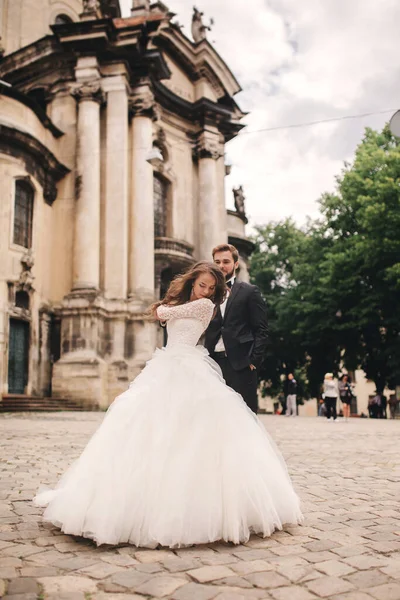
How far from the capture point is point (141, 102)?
24953 mm

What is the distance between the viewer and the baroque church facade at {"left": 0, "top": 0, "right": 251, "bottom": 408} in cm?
2089

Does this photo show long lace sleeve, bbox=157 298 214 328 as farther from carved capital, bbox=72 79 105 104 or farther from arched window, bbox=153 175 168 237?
arched window, bbox=153 175 168 237

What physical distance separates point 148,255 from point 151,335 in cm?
328

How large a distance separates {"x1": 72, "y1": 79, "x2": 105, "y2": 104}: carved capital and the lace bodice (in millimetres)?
21220

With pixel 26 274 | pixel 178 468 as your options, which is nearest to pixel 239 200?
pixel 26 274

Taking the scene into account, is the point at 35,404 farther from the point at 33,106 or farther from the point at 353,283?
the point at 353,283

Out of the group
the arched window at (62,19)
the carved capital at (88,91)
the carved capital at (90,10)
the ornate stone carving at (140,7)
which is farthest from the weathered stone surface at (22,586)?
the arched window at (62,19)

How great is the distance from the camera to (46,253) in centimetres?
2298

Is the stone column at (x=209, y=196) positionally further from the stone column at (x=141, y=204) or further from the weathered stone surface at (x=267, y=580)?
the weathered stone surface at (x=267, y=580)

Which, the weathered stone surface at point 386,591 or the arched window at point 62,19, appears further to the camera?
the arched window at point 62,19

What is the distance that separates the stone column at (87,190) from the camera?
72.8 feet

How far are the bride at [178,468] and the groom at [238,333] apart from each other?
3.34ft

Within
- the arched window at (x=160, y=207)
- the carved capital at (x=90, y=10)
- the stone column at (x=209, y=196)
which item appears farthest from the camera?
the stone column at (x=209, y=196)

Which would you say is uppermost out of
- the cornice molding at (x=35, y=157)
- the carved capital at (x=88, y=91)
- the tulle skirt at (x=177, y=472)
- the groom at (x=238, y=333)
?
the carved capital at (x=88, y=91)
